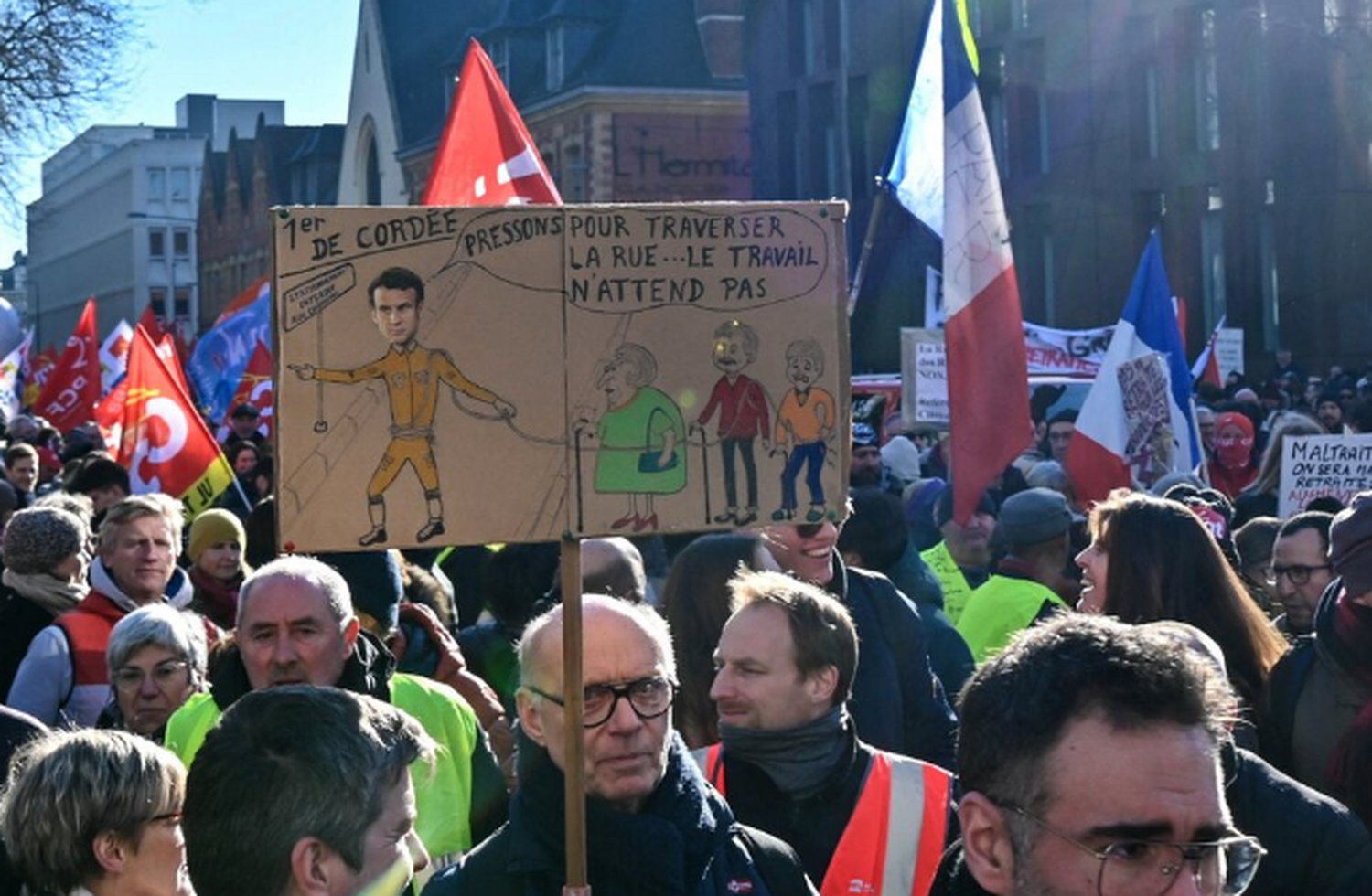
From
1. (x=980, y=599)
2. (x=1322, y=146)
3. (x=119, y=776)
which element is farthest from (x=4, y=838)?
(x=1322, y=146)

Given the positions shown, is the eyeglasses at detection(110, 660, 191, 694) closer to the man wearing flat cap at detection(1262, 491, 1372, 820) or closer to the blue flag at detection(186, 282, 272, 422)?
the man wearing flat cap at detection(1262, 491, 1372, 820)

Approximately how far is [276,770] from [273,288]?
0.89 m

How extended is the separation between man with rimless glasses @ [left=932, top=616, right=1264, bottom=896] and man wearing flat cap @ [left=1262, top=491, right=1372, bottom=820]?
201 cm

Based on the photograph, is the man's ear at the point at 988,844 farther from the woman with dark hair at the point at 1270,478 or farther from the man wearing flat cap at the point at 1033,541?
the woman with dark hair at the point at 1270,478

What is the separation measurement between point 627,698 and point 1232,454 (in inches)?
349

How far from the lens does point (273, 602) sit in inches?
184

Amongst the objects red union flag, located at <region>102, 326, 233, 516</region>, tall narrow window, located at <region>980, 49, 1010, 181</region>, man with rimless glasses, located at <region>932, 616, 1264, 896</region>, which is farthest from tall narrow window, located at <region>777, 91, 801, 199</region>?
man with rimless glasses, located at <region>932, 616, 1264, 896</region>

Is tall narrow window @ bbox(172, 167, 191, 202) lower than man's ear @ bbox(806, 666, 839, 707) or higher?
higher

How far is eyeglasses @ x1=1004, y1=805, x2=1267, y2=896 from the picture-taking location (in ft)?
8.26

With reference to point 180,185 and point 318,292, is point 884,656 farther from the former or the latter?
point 180,185

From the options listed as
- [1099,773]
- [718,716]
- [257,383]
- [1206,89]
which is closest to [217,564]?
[718,716]

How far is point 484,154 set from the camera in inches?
352

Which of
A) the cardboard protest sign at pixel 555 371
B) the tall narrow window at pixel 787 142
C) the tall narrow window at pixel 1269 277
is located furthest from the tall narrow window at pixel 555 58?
the cardboard protest sign at pixel 555 371

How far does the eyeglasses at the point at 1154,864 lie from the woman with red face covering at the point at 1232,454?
9604 millimetres
